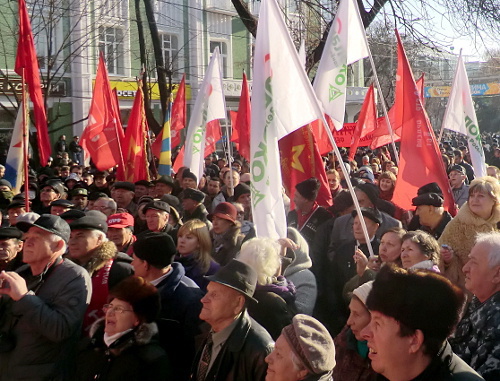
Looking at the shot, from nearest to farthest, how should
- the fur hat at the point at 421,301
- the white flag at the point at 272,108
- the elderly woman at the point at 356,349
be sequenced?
1. the fur hat at the point at 421,301
2. the elderly woman at the point at 356,349
3. the white flag at the point at 272,108

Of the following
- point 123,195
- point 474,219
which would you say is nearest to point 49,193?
point 123,195

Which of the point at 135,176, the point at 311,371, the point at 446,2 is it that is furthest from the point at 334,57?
the point at 446,2

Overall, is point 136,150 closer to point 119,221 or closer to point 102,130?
point 102,130

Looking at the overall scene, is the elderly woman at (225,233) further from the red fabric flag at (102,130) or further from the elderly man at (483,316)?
the red fabric flag at (102,130)

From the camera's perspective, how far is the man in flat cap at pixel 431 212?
18.2 ft

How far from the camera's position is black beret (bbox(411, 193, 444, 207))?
18.2 feet

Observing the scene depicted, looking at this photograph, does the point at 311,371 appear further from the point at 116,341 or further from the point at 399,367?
the point at 116,341

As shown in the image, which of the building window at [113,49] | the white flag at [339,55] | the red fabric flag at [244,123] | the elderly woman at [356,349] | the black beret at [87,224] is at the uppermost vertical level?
the building window at [113,49]

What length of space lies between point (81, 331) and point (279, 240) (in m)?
1.39

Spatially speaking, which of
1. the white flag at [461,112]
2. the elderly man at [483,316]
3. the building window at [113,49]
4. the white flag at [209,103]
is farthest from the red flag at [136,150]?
the building window at [113,49]

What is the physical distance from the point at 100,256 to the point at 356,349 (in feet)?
5.90

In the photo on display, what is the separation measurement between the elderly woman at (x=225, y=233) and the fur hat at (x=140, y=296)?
2184mm

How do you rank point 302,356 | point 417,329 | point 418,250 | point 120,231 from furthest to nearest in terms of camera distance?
point 120,231 < point 418,250 < point 302,356 < point 417,329

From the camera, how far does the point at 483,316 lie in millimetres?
3160
